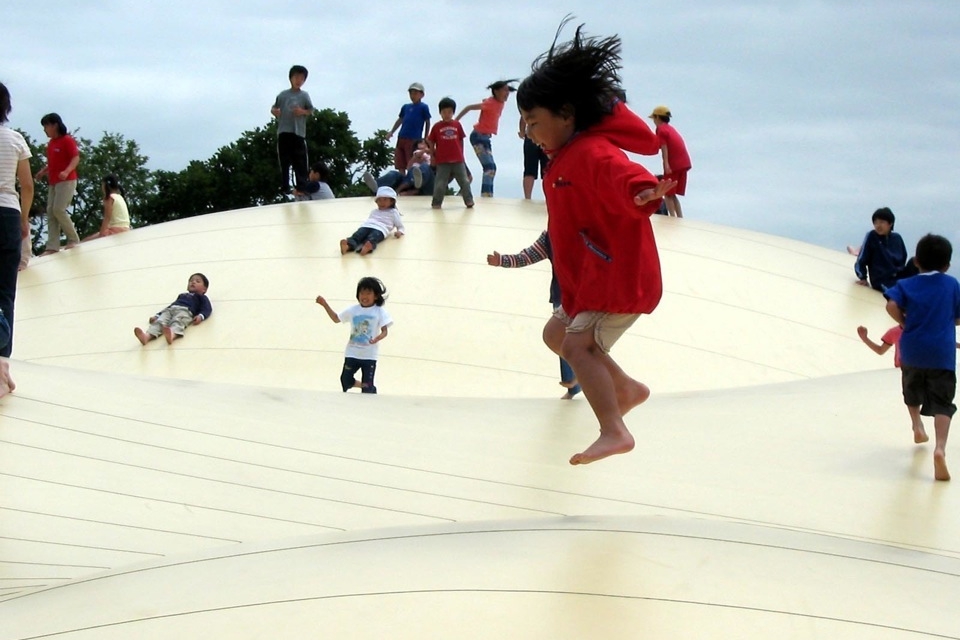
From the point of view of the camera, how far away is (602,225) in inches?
183

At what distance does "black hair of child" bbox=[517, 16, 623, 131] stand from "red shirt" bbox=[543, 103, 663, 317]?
0.25ft

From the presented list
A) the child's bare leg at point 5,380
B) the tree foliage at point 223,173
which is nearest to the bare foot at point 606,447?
the child's bare leg at point 5,380

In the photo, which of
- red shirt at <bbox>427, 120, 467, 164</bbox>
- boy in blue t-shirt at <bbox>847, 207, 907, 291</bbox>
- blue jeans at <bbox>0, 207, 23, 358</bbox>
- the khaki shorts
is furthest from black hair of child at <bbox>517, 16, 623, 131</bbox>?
boy in blue t-shirt at <bbox>847, 207, 907, 291</bbox>

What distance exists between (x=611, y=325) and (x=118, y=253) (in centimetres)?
1092

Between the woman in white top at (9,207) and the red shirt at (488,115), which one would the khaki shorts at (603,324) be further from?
the red shirt at (488,115)

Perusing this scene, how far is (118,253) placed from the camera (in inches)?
567

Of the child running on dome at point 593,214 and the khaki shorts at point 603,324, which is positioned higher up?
the child running on dome at point 593,214

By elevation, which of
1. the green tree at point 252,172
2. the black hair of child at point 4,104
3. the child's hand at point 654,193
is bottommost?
the green tree at point 252,172

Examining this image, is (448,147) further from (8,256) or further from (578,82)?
(578,82)

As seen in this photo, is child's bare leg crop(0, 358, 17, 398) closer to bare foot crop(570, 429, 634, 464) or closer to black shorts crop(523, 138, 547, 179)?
bare foot crop(570, 429, 634, 464)

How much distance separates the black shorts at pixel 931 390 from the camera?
21.3ft

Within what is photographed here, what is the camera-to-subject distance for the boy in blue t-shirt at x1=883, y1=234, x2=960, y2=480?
21.6ft

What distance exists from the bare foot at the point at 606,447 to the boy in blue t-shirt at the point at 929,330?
2.61m

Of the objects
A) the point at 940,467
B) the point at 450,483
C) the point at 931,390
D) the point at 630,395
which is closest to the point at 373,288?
the point at 450,483
